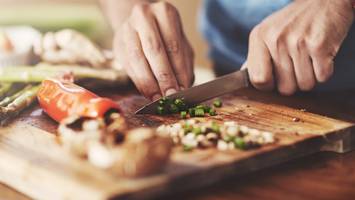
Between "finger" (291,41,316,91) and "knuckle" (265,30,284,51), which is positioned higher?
"knuckle" (265,30,284,51)

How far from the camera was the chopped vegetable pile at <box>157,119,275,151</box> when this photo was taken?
3.74 feet

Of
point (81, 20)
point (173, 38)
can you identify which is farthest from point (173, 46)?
point (81, 20)

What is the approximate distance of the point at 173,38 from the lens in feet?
5.19

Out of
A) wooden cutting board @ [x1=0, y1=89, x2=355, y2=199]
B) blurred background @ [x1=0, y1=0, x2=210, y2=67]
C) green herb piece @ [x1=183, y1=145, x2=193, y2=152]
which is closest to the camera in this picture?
wooden cutting board @ [x1=0, y1=89, x2=355, y2=199]

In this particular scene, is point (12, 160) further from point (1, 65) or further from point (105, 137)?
point (1, 65)

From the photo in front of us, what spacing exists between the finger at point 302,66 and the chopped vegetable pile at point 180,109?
0.20 m

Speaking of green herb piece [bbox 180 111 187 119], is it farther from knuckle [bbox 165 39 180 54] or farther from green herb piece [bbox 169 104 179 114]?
knuckle [bbox 165 39 180 54]

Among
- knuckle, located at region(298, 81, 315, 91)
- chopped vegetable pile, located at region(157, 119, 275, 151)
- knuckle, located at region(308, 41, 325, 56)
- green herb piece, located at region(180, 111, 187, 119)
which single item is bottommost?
green herb piece, located at region(180, 111, 187, 119)

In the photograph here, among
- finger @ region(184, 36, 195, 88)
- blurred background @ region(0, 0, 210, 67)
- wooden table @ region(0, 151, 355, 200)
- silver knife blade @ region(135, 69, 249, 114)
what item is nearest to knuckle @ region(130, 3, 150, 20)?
finger @ region(184, 36, 195, 88)

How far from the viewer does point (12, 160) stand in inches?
43.5

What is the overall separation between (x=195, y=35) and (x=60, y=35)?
1.40m

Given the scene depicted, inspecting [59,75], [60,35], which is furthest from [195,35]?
[59,75]

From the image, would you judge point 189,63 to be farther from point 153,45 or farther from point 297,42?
point 297,42

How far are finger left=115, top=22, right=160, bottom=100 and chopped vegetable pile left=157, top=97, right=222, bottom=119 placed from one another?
0.12 m
